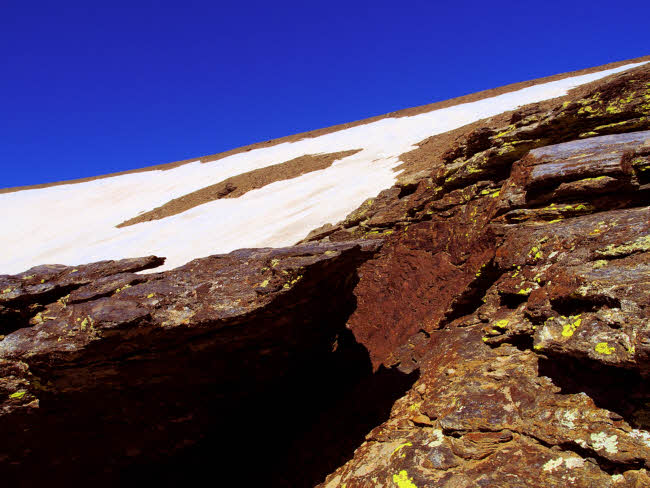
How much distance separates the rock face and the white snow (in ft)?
22.9

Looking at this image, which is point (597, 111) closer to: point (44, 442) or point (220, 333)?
point (220, 333)

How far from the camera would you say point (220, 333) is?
17.6 ft

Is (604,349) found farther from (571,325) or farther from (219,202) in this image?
(219,202)

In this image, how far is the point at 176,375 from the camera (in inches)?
221

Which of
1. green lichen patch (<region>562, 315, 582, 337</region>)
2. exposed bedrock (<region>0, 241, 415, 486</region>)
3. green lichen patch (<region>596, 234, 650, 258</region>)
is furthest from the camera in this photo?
exposed bedrock (<region>0, 241, 415, 486</region>)

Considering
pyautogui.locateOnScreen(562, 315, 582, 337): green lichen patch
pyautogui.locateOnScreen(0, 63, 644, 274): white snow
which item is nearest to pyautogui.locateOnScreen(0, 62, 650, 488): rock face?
pyautogui.locateOnScreen(562, 315, 582, 337): green lichen patch

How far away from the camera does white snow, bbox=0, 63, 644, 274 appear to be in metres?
16.2

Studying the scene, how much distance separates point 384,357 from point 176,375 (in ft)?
12.8

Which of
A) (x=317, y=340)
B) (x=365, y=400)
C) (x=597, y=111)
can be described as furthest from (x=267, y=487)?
(x=597, y=111)

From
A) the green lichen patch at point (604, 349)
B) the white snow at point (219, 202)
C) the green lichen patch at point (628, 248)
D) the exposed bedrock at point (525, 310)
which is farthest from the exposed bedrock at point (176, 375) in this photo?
the white snow at point (219, 202)

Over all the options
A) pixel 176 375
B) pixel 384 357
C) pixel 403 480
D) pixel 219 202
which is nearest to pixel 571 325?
pixel 403 480

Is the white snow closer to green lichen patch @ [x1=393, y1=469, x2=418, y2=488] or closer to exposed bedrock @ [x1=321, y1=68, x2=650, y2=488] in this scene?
exposed bedrock @ [x1=321, y1=68, x2=650, y2=488]

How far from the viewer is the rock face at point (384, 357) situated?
3922 mm

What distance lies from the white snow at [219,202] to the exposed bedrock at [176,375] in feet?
23.2
